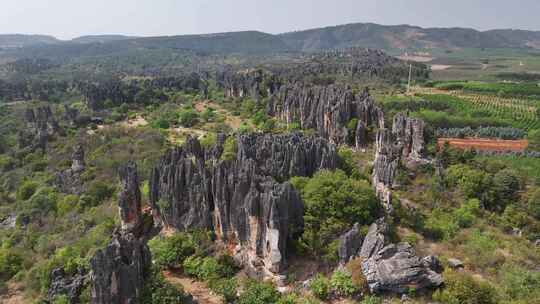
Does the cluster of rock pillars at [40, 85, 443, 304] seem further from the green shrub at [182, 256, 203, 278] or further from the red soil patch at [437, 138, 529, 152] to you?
the red soil patch at [437, 138, 529, 152]

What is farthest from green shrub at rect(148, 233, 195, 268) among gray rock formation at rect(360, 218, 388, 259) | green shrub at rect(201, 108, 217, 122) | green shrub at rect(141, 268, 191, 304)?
green shrub at rect(201, 108, 217, 122)

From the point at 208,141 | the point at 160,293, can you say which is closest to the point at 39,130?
the point at 208,141

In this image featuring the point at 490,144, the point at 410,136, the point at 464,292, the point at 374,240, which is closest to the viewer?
the point at 464,292

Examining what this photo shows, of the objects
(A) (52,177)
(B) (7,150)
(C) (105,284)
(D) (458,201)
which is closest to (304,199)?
(C) (105,284)

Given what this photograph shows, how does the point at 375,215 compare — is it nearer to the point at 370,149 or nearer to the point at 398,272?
the point at 398,272

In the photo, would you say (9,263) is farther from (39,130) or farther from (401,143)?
(39,130)

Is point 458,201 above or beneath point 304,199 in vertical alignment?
beneath

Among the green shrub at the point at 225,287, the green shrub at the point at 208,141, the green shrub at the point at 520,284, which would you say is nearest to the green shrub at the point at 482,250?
the green shrub at the point at 520,284
